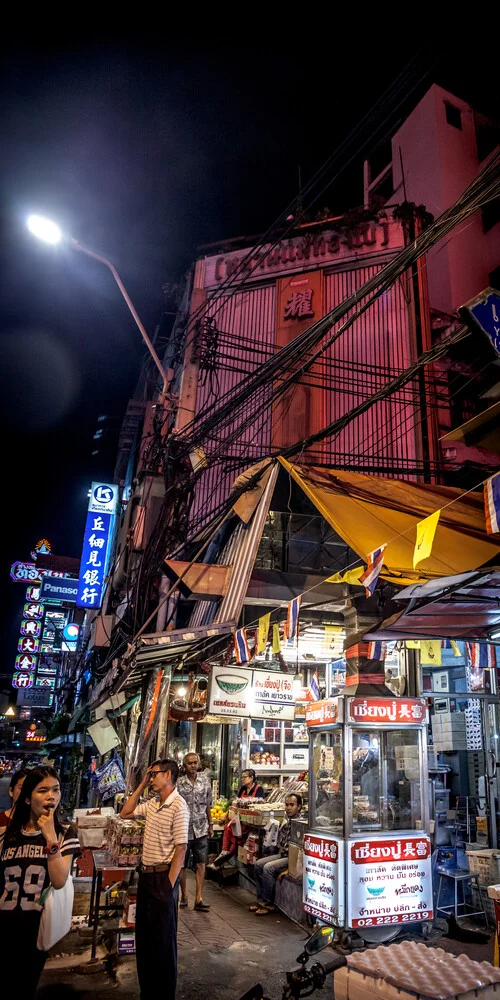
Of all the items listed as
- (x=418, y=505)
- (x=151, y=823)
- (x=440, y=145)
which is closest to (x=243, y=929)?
(x=151, y=823)

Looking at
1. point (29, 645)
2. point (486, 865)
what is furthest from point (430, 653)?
point (29, 645)

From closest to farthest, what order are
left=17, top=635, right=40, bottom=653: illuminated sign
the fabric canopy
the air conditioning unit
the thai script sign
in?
the fabric canopy < the thai script sign < the air conditioning unit < left=17, top=635, right=40, bottom=653: illuminated sign

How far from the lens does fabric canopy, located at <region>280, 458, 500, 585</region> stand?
746 centimetres

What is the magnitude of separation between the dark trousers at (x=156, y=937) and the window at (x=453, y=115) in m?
23.2

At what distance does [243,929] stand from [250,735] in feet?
22.1

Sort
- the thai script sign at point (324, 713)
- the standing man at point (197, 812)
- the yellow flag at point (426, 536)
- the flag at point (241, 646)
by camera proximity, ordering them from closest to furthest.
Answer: the yellow flag at point (426, 536) → the thai script sign at point (324, 713) → the flag at point (241, 646) → the standing man at point (197, 812)

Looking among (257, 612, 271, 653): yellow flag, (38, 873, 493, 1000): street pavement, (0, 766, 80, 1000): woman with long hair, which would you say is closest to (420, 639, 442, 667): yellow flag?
(257, 612, 271, 653): yellow flag

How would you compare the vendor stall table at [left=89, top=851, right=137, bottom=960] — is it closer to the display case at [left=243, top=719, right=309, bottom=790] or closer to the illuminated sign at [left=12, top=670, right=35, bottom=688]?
the display case at [left=243, top=719, right=309, bottom=790]

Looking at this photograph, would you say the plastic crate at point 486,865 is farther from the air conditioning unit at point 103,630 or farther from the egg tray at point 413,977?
the air conditioning unit at point 103,630

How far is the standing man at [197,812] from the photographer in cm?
1007

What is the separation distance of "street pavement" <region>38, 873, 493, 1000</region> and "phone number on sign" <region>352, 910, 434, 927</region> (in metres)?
0.33

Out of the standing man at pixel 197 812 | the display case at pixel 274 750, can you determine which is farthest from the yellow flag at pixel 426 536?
the display case at pixel 274 750

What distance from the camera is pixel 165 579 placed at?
1491 centimetres

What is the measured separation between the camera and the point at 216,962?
7.23 metres
